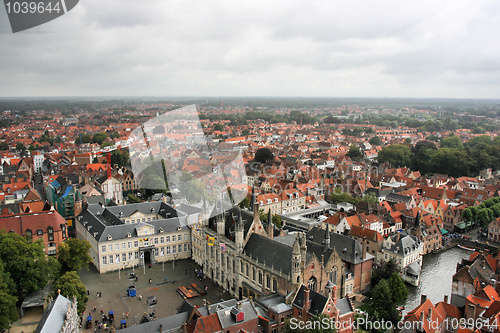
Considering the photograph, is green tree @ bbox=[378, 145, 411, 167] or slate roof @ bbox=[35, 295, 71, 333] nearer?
slate roof @ bbox=[35, 295, 71, 333]

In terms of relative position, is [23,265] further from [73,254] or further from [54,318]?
[54,318]

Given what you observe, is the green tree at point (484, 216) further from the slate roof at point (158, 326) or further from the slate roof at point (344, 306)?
the slate roof at point (158, 326)

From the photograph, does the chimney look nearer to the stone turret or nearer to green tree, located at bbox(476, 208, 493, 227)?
the stone turret

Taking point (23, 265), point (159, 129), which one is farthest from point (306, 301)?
point (159, 129)

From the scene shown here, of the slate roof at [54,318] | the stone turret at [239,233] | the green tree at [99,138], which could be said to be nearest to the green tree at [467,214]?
the stone turret at [239,233]

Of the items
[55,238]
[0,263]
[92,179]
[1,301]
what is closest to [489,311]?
[1,301]

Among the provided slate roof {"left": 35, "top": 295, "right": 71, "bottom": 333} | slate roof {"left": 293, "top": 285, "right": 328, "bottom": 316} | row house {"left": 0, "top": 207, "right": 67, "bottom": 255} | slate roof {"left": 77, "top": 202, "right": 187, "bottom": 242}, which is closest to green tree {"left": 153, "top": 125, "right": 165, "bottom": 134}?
slate roof {"left": 77, "top": 202, "right": 187, "bottom": 242}
